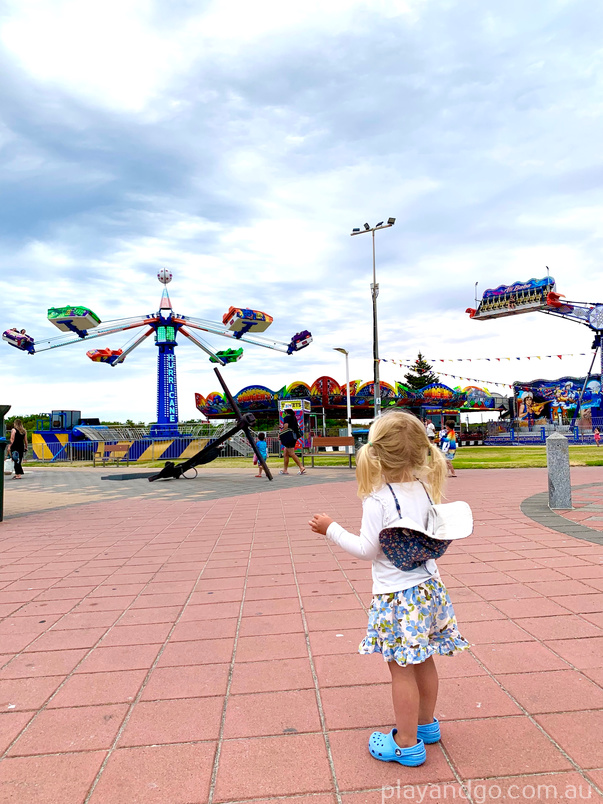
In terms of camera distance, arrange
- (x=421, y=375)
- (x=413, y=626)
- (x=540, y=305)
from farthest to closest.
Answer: (x=421, y=375) → (x=540, y=305) → (x=413, y=626)

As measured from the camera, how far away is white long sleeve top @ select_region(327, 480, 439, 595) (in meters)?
2.25

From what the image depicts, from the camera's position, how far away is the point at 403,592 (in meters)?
2.25

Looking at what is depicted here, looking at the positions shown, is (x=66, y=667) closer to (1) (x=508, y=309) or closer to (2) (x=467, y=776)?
(2) (x=467, y=776)

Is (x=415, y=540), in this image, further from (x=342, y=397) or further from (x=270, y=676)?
(x=342, y=397)

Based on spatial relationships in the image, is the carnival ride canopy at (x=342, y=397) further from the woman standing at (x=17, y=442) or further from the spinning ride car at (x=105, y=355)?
the woman standing at (x=17, y=442)

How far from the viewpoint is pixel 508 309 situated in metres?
38.8

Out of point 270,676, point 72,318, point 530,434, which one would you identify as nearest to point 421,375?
point 530,434

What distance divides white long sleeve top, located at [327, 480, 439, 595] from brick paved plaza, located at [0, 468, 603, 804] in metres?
0.70

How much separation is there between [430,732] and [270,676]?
1.00 meters

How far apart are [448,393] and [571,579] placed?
38129 millimetres

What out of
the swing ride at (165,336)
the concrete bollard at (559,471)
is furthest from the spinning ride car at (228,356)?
the concrete bollard at (559,471)

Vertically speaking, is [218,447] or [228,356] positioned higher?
[228,356]

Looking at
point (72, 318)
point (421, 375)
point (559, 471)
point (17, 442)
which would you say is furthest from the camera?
point (421, 375)

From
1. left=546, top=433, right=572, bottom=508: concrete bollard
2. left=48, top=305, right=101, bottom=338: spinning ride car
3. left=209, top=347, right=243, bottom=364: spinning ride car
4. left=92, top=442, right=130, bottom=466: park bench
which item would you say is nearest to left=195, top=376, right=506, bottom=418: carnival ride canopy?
left=209, top=347, right=243, bottom=364: spinning ride car
